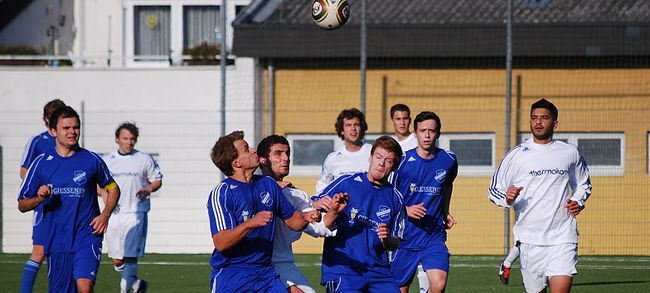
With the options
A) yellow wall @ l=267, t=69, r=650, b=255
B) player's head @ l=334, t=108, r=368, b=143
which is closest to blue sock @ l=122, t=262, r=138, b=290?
player's head @ l=334, t=108, r=368, b=143

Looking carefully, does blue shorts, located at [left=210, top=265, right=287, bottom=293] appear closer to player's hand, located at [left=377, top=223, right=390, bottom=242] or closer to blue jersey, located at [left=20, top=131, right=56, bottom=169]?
player's hand, located at [left=377, top=223, right=390, bottom=242]

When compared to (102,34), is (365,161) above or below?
below

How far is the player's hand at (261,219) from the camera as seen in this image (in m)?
6.37

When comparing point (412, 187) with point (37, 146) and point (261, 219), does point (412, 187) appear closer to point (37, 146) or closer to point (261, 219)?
point (261, 219)

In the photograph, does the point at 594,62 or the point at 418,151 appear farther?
the point at 594,62

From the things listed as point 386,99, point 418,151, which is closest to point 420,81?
point 386,99

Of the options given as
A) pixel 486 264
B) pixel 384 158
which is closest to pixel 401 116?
pixel 384 158

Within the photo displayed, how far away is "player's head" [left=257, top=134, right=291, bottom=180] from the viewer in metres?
7.54

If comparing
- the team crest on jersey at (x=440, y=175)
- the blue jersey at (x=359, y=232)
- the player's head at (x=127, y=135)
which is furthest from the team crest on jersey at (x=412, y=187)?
the player's head at (x=127, y=135)

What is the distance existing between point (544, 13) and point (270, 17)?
173 inches

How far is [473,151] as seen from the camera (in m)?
17.3

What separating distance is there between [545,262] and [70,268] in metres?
3.70

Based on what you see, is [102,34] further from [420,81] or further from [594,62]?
[594,62]

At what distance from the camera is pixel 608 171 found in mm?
16781
